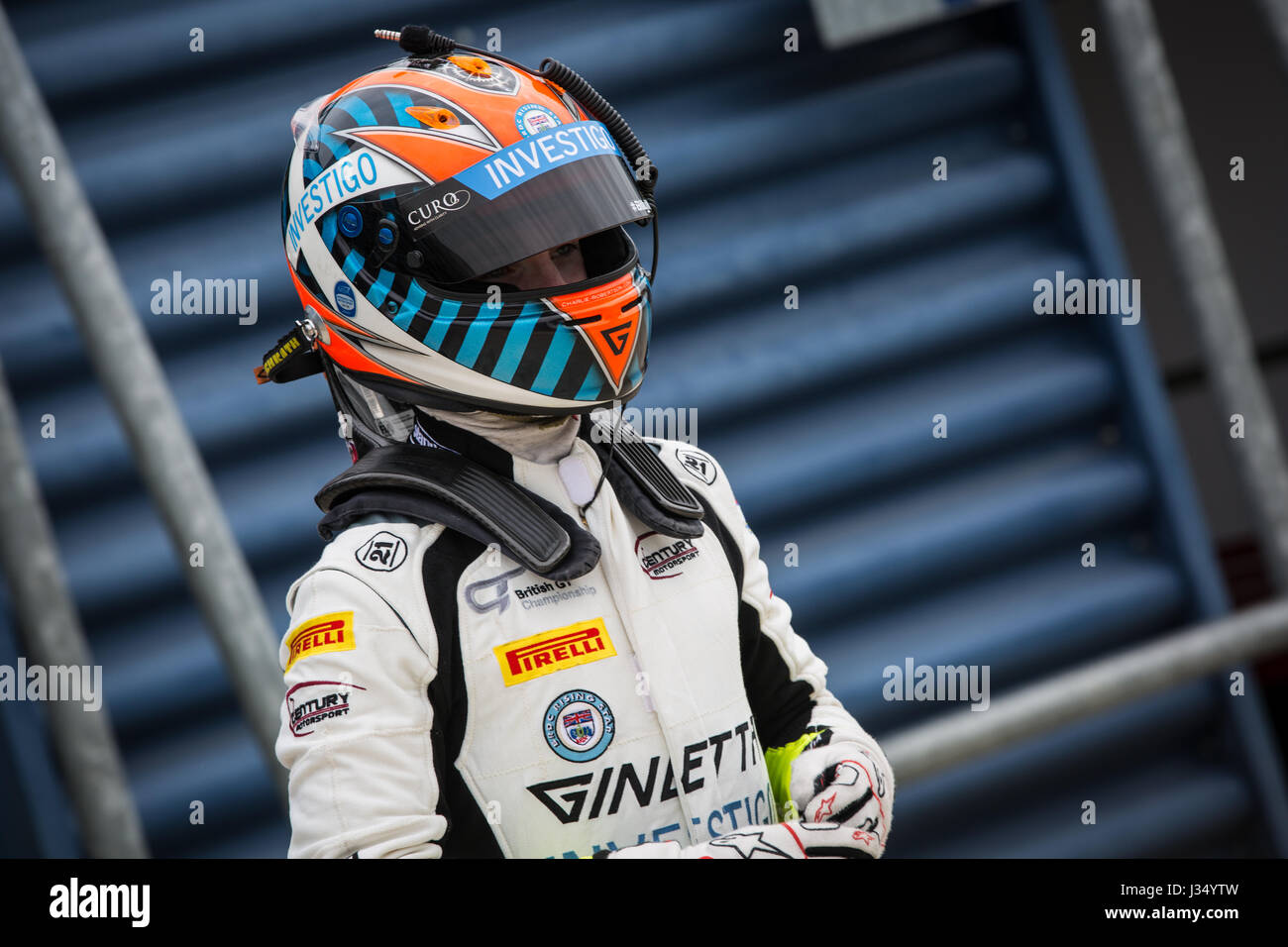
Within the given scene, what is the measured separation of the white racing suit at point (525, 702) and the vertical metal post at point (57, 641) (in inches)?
54.9

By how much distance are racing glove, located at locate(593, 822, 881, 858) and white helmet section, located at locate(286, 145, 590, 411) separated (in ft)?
1.70

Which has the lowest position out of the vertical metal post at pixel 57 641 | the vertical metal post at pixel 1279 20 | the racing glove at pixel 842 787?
the racing glove at pixel 842 787

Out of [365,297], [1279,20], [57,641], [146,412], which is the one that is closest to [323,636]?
[365,297]

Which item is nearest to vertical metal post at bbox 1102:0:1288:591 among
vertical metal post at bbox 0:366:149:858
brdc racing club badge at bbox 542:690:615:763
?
brdc racing club badge at bbox 542:690:615:763

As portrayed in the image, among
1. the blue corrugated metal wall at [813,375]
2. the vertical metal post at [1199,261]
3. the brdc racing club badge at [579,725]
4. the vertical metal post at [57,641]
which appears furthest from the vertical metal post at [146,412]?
the vertical metal post at [1199,261]

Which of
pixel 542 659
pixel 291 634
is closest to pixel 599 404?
pixel 542 659

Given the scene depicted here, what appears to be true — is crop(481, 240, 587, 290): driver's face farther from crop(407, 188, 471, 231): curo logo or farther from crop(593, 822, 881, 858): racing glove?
crop(593, 822, 881, 858): racing glove

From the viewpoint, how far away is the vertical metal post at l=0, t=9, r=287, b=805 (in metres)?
2.24

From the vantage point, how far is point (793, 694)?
1.58m

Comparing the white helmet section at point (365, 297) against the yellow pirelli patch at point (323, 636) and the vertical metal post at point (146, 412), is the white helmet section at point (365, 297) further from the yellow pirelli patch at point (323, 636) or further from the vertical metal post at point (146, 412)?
the vertical metal post at point (146, 412)

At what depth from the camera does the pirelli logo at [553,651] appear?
53.4 inches

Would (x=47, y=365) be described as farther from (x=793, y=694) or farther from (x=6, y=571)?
(x=793, y=694)

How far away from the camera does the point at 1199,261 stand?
3.04m
